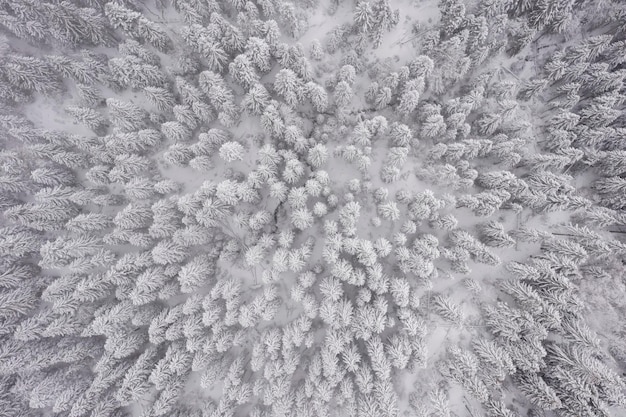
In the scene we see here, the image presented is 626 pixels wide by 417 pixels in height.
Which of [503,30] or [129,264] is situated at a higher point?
[503,30]

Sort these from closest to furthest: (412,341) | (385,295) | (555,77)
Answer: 1. (412,341)
2. (385,295)
3. (555,77)

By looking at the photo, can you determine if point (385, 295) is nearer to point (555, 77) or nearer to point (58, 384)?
point (555, 77)

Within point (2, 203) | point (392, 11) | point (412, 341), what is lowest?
point (412, 341)

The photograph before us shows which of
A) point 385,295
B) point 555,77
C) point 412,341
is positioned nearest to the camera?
point 412,341

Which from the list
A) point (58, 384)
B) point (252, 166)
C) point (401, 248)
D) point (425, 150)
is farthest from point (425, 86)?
point (58, 384)

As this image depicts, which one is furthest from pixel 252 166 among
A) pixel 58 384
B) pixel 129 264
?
pixel 58 384

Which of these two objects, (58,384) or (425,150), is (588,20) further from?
(58,384)

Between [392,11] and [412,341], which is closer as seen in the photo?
[412,341]
